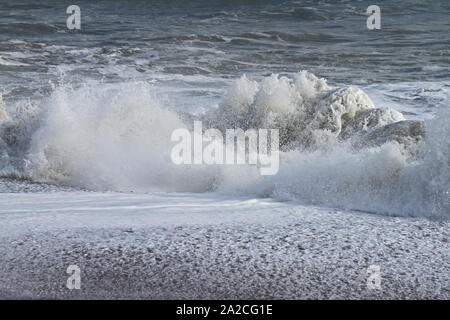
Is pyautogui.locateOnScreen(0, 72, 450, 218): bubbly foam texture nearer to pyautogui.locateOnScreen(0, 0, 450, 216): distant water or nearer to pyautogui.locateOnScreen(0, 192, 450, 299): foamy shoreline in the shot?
pyautogui.locateOnScreen(0, 0, 450, 216): distant water

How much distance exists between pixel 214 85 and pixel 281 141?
4.16 meters

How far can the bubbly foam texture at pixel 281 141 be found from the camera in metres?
4.75

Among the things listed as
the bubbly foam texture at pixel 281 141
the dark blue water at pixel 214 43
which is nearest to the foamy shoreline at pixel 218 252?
the bubbly foam texture at pixel 281 141

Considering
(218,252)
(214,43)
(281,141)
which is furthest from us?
(214,43)

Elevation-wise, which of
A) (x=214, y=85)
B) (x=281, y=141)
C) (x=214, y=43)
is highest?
(x=214, y=43)

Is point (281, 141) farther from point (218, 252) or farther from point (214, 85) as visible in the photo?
point (214, 85)

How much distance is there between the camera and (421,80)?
11516 millimetres

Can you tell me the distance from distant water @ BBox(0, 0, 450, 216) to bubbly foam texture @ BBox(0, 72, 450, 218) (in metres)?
0.01

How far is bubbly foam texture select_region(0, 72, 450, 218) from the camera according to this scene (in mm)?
4750

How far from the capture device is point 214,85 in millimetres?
11094

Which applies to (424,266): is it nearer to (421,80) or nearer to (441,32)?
(421,80)

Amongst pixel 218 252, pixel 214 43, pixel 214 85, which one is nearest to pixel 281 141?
pixel 218 252

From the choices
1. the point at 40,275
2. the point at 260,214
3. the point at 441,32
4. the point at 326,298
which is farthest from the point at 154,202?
the point at 441,32
